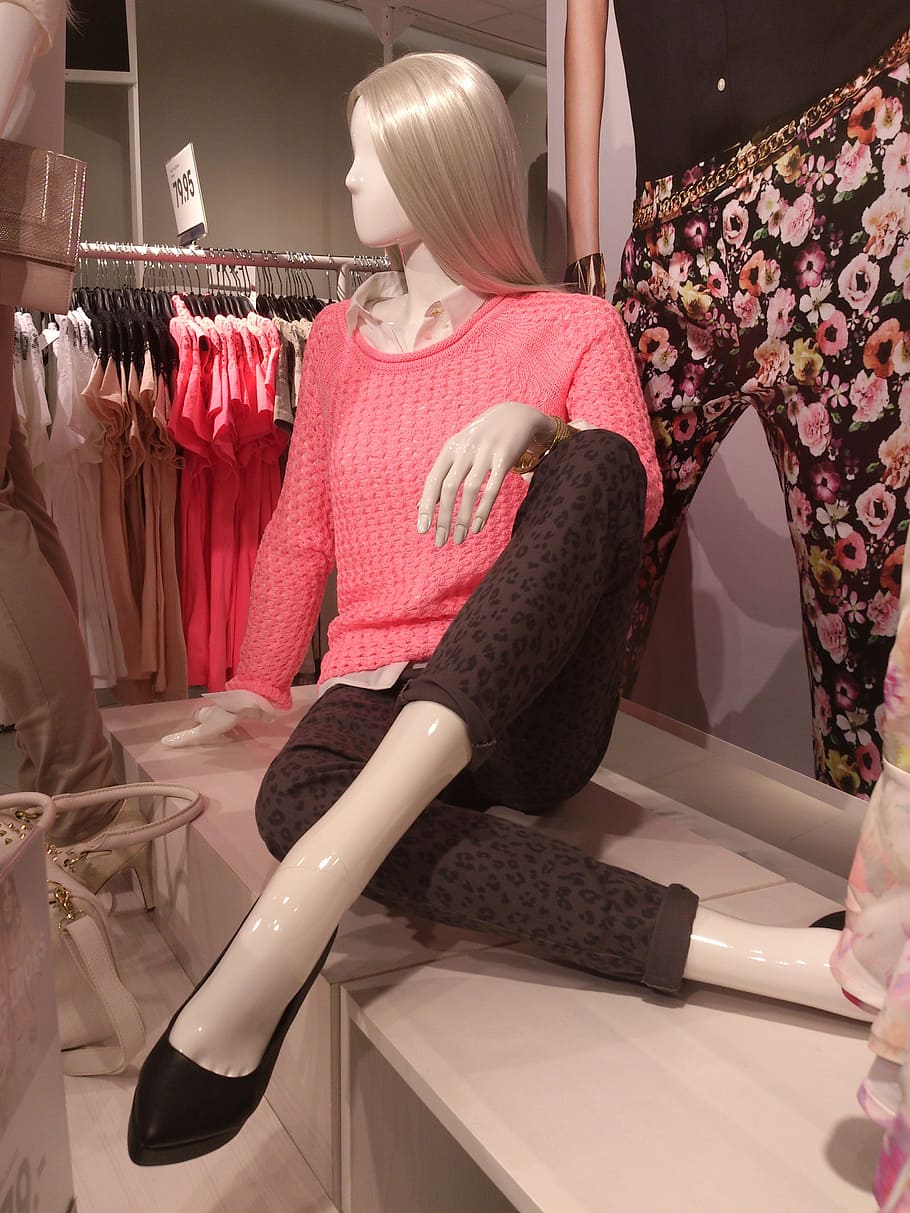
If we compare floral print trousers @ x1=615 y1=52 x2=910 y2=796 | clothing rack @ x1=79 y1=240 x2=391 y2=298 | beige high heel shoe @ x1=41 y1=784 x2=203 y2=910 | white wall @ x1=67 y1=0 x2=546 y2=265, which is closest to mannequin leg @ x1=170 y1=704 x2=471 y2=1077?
beige high heel shoe @ x1=41 y1=784 x2=203 y2=910

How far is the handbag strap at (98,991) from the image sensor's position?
41.8 inches

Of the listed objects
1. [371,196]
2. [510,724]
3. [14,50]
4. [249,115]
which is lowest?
[510,724]

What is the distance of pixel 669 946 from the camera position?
89cm

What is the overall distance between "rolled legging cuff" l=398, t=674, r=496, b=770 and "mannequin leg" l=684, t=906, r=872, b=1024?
246 mm

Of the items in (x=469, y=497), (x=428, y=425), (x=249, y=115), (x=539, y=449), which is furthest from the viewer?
(x=249, y=115)

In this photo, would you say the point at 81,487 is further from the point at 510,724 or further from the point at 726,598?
the point at 510,724

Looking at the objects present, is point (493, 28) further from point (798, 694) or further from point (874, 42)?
point (798, 694)

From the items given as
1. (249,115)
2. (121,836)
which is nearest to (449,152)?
(121,836)

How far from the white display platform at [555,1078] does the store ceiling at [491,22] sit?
3.14m

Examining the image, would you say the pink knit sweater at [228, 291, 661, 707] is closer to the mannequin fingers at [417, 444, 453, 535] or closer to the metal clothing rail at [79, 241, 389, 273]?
the mannequin fingers at [417, 444, 453, 535]

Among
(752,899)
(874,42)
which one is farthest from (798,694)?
(874,42)

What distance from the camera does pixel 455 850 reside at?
37.6 inches

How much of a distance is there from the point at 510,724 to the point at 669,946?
25 centimetres

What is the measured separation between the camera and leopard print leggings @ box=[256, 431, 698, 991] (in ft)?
2.95
